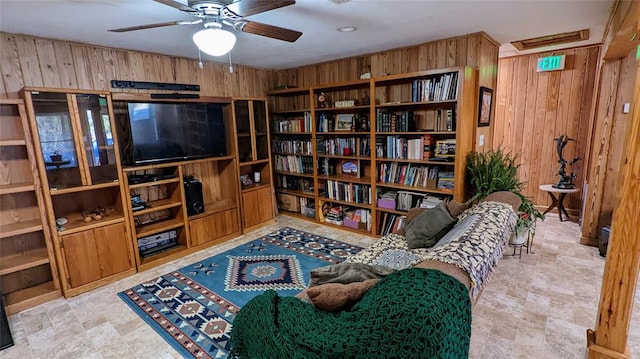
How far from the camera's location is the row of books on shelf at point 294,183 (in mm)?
4770

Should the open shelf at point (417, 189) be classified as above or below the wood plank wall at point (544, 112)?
below

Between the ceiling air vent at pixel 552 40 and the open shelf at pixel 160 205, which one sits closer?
the open shelf at pixel 160 205

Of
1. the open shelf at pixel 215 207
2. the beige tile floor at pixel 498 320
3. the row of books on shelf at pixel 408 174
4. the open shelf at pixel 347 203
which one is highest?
the row of books on shelf at pixel 408 174

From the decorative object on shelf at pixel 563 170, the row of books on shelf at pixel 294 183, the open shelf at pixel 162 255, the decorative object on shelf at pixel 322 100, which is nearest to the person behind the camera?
the open shelf at pixel 162 255

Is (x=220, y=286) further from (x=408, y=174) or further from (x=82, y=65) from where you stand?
(x=82, y=65)

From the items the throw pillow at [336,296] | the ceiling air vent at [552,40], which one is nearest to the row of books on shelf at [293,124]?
the ceiling air vent at [552,40]

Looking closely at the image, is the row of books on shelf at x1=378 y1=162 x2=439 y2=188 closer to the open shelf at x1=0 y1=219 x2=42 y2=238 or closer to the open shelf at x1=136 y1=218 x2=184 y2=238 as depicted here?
the open shelf at x1=136 y1=218 x2=184 y2=238

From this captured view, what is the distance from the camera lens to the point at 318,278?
1.81 m

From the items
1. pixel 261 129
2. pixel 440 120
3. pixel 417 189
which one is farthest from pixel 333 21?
pixel 261 129

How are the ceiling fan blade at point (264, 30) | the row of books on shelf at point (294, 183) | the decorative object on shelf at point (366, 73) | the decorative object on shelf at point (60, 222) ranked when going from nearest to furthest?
1. the ceiling fan blade at point (264, 30)
2. the decorative object on shelf at point (60, 222)
3. the decorative object on shelf at point (366, 73)
4. the row of books on shelf at point (294, 183)

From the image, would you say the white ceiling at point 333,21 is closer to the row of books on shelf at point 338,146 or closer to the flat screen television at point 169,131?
the flat screen television at point 169,131

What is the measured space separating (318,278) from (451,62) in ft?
9.07

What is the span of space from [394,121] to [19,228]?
12.0ft

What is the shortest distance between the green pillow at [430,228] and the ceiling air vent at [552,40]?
7.90 feet
